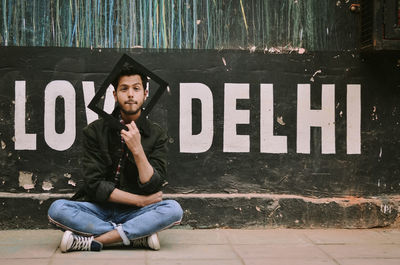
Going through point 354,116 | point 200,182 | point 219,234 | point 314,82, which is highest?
point 314,82

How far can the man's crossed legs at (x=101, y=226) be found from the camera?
3791mm

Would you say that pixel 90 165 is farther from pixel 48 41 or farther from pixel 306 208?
pixel 306 208

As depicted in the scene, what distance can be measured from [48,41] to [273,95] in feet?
7.05

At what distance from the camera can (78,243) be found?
3.79 metres

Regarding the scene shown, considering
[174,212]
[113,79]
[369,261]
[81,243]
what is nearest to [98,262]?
[81,243]

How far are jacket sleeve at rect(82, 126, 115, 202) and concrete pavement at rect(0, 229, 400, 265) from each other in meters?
0.45

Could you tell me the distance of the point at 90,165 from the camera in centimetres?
384

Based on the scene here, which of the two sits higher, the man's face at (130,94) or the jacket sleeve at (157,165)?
the man's face at (130,94)

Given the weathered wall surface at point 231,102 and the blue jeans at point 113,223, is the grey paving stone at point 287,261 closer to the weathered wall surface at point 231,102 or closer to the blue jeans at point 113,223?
the blue jeans at point 113,223

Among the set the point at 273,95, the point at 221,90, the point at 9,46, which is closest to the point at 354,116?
the point at 273,95

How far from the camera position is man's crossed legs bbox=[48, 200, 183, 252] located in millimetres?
3791

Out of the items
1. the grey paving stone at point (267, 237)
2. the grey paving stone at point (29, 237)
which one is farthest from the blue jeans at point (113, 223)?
the grey paving stone at point (267, 237)

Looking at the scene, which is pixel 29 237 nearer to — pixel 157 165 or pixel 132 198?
pixel 132 198

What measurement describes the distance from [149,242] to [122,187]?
47cm
